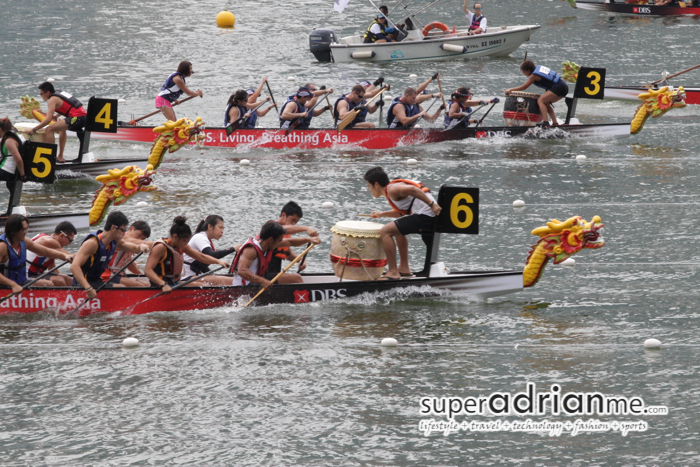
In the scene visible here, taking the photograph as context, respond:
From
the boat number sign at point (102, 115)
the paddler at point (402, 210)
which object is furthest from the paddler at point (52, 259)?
the boat number sign at point (102, 115)

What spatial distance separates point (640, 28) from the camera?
28.7 metres

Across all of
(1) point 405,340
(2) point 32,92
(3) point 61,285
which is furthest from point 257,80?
(1) point 405,340

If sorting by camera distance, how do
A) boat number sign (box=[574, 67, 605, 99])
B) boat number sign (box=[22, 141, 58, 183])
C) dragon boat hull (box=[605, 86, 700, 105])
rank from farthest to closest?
dragon boat hull (box=[605, 86, 700, 105]) → boat number sign (box=[574, 67, 605, 99]) → boat number sign (box=[22, 141, 58, 183])

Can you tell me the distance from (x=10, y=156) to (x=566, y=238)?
7.99 m

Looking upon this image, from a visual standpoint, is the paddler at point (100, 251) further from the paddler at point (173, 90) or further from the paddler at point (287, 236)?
the paddler at point (173, 90)

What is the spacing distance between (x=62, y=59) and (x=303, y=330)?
1849 cm

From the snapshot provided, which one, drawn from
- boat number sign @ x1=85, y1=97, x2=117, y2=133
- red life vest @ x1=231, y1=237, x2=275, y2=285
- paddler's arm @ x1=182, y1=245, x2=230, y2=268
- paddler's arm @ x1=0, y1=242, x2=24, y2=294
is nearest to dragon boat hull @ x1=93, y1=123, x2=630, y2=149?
boat number sign @ x1=85, y1=97, x2=117, y2=133

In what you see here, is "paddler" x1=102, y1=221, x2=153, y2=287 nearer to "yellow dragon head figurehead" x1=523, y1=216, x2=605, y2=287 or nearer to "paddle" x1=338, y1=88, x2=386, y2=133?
"yellow dragon head figurehead" x1=523, y1=216, x2=605, y2=287

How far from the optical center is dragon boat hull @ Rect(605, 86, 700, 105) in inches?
778

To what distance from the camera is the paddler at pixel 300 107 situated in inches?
671

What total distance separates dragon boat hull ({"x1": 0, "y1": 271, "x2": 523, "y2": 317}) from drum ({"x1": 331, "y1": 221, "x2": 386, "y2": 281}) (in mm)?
158

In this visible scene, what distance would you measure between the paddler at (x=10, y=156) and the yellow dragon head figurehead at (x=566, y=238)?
298 inches

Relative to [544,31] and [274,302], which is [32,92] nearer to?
[274,302]

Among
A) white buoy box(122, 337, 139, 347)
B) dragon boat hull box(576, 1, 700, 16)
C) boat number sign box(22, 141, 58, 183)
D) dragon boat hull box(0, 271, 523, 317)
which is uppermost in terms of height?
dragon boat hull box(576, 1, 700, 16)
